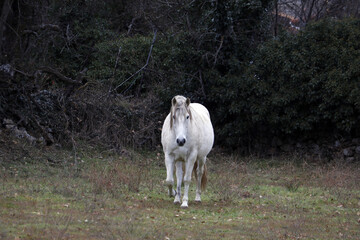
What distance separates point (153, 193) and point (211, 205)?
1399mm

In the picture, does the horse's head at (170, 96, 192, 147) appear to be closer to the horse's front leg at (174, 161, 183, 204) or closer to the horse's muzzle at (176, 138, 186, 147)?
the horse's muzzle at (176, 138, 186, 147)

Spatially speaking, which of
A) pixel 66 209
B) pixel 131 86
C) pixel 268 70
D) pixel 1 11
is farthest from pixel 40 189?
pixel 131 86

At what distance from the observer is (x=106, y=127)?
52.5 ft

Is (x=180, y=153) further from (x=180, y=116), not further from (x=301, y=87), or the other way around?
(x=301, y=87)

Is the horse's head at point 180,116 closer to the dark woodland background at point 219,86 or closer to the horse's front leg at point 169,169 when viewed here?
the horse's front leg at point 169,169

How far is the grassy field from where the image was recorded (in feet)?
22.7

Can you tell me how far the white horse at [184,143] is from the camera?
28.6 feet

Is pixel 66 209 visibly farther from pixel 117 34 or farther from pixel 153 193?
pixel 117 34

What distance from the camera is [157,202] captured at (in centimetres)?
916

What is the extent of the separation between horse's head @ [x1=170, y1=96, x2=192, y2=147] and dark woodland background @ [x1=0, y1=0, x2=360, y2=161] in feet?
21.8

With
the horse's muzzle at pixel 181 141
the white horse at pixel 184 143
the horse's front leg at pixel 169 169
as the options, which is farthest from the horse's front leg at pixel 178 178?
the horse's muzzle at pixel 181 141

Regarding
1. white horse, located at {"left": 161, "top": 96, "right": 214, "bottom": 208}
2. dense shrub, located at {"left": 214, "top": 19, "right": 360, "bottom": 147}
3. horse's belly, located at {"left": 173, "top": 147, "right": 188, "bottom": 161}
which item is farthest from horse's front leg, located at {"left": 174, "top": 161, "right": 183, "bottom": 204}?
dense shrub, located at {"left": 214, "top": 19, "right": 360, "bottom": 147}

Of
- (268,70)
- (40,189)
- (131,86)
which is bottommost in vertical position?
(40,189)

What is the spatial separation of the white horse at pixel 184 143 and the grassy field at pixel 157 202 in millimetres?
459
